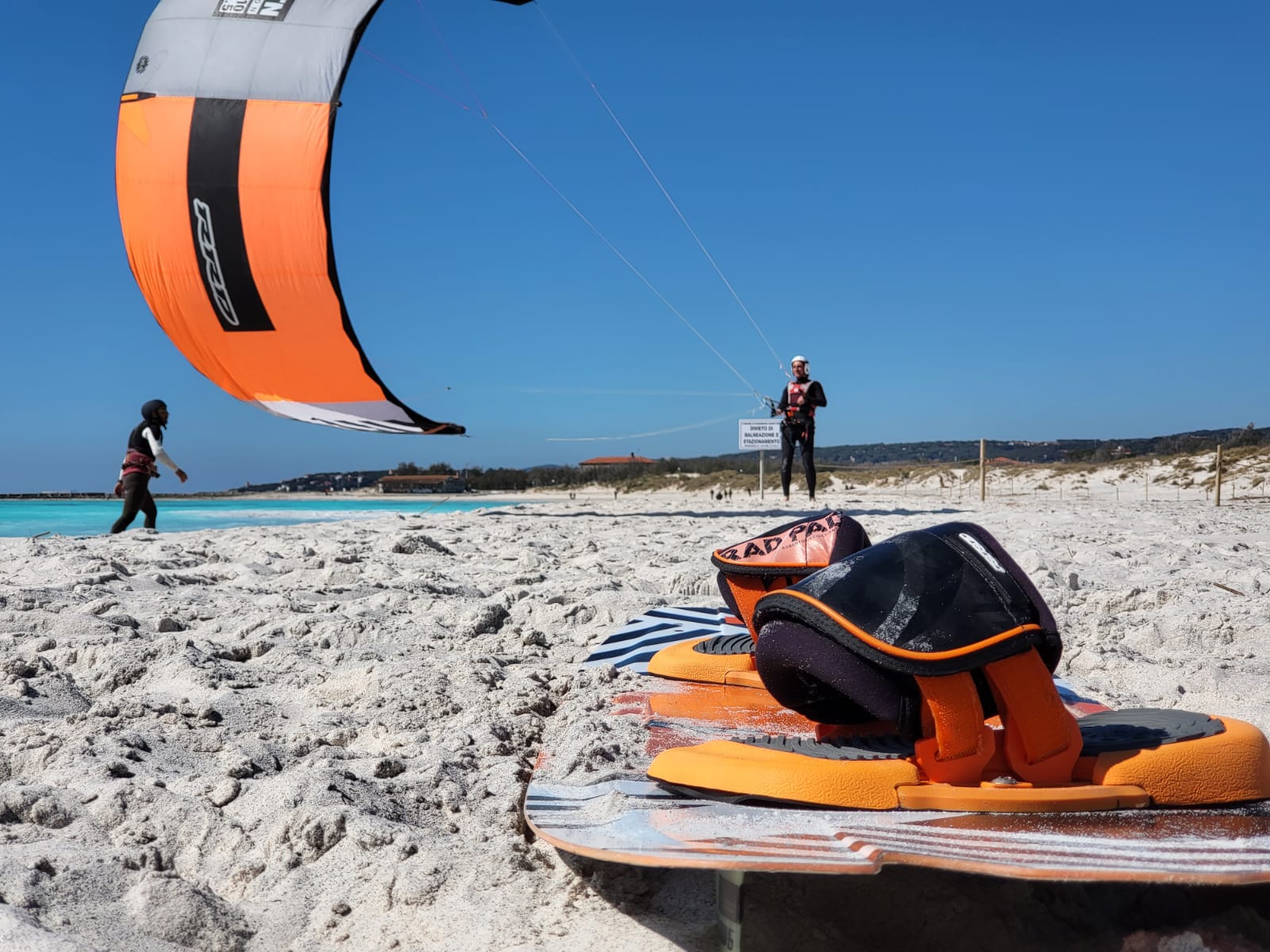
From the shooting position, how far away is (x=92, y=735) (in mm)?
1896

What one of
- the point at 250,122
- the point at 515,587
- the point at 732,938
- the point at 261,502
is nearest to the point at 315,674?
the point at 515,587

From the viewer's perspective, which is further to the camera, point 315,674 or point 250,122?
point 250,122

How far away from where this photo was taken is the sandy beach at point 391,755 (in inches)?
51.7

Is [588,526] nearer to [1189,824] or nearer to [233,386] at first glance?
[233,386]

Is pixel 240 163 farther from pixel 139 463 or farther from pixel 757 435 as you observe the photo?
pixel 757 435

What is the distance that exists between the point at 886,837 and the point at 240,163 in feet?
25.8

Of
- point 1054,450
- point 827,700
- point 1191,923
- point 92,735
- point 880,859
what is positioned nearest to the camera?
point 880,859

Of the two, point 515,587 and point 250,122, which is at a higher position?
point 250,122

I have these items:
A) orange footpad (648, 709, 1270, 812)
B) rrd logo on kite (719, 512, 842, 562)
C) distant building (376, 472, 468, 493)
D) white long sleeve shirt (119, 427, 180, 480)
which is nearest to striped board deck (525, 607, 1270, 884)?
orange footpad (648, 709, 1270, 812)

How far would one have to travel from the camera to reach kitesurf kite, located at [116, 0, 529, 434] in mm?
7453

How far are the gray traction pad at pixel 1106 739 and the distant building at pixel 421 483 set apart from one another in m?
25.6

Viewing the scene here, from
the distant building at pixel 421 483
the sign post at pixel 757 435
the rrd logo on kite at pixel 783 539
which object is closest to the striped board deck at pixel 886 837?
the rrd logo on kite at pixel 783 539

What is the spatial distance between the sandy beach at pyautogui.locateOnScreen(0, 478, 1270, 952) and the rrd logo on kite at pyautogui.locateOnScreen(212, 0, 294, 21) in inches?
216

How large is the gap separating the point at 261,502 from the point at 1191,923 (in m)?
27.9
